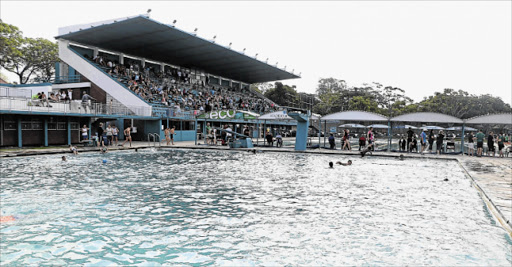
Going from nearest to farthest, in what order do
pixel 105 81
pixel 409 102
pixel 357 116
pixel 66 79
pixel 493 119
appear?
1. pixel 493 119
2. pixel 357 116
3. pixel 105 81
4. pixel 66 79
5. pixel 409 102

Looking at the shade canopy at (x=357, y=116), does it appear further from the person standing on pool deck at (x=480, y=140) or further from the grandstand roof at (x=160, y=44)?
the grandstand roof at (x=160, y=44)

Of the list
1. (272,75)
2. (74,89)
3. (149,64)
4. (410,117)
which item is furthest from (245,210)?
(272,75)

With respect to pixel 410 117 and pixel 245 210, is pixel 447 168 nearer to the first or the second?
pixel 410 117

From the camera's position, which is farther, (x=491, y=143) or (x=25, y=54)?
(x=25, y=54)

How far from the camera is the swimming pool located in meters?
5.10

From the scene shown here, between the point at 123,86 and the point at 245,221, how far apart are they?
29527mm

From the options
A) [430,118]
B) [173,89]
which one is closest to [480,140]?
[430,118]

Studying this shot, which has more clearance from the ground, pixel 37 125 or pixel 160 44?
pixel 160 44

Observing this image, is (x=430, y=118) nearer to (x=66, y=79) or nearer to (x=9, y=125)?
(x=9, y=125)

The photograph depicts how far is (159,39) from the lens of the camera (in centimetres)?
3506

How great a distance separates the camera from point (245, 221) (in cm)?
678

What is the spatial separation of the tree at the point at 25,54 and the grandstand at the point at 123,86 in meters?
11.5

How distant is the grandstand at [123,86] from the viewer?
2378 centimetres

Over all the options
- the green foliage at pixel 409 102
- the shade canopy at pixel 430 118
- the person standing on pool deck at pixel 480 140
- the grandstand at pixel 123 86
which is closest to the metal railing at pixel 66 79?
the grandstand at pixel 123 86
